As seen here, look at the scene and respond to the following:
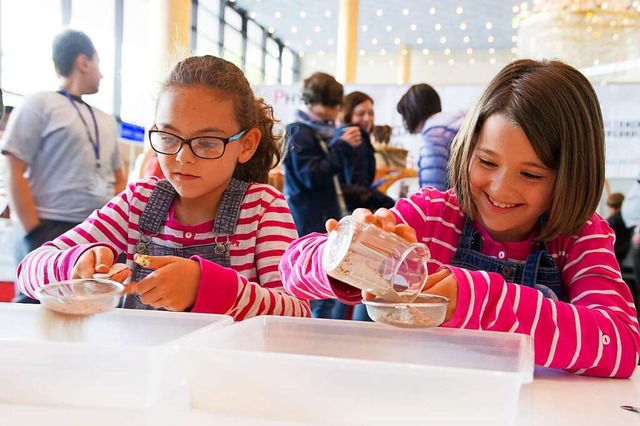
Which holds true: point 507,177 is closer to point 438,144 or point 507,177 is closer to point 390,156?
point 438,144

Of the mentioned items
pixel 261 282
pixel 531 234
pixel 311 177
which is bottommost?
pixel 261 282

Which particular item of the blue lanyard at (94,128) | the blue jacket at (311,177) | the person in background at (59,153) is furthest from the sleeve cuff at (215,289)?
the blue jacket at (311,177)

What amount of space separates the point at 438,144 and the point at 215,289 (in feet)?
4.95

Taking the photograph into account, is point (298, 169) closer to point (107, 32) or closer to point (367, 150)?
point (367, 150)

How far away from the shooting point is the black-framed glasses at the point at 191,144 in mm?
1114

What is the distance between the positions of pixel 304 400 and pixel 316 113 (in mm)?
2166

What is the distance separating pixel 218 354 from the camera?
56 cm

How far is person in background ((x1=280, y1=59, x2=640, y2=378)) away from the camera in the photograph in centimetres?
82

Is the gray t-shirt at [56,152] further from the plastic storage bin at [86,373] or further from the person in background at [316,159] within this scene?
the plastic storage bin at [86,373]

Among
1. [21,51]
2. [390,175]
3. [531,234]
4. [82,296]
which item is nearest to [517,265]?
[531,234]

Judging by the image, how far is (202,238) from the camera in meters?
1.18

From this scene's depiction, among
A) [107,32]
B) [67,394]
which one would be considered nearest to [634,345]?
[67,394]

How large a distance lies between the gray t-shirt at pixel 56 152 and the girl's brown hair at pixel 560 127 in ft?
4.78

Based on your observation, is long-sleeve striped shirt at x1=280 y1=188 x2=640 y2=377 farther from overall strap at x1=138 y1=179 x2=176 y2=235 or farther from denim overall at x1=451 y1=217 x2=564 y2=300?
overall strap at x1=138 y1=179 x2=176 y2=235
